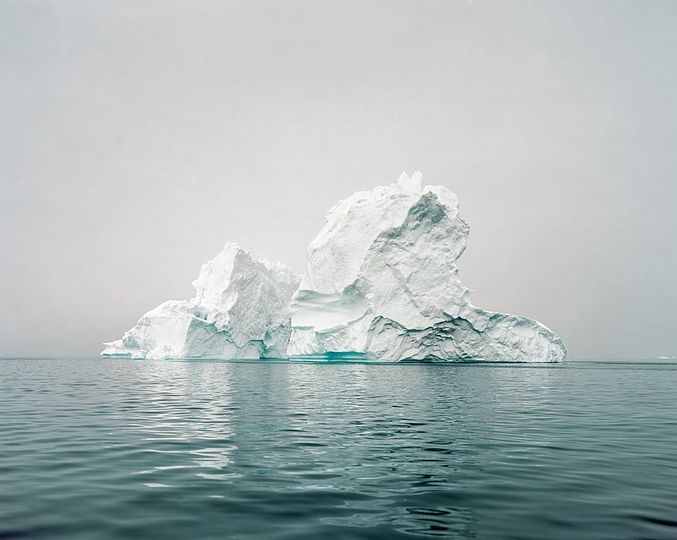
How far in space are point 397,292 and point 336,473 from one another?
37.7m

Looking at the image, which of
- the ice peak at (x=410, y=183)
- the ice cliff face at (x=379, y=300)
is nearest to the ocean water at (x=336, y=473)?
the ice cliff face at (x=379, y=300)

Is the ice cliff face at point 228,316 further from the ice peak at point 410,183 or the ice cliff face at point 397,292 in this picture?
the ice peak at point 410,183

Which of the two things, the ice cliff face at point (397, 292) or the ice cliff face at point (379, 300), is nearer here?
the ice cliff face at point (397, 292)

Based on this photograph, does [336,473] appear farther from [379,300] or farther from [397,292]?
[397,292]

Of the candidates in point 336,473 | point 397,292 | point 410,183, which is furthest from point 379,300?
point 336,473

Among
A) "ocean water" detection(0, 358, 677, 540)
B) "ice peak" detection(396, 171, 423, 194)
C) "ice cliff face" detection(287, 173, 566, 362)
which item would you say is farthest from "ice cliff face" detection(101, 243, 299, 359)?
"ocean water" detection(0, 358, 677, 540)

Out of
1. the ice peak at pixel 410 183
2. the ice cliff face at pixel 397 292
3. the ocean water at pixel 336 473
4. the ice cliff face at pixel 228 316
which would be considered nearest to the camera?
the ocean water at pixel 336 473

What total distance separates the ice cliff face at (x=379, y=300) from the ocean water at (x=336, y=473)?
99.2ft

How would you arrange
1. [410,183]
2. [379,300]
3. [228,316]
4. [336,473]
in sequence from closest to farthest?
1. [336,473]
2. [379,300]
3. [410,183]
4. [228,316]

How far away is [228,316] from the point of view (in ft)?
177

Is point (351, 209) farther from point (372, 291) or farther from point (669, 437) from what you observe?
point (669, 437)

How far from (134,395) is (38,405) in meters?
3.41

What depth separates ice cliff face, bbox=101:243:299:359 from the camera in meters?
54.5

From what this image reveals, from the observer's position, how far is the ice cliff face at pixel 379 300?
44.0m
